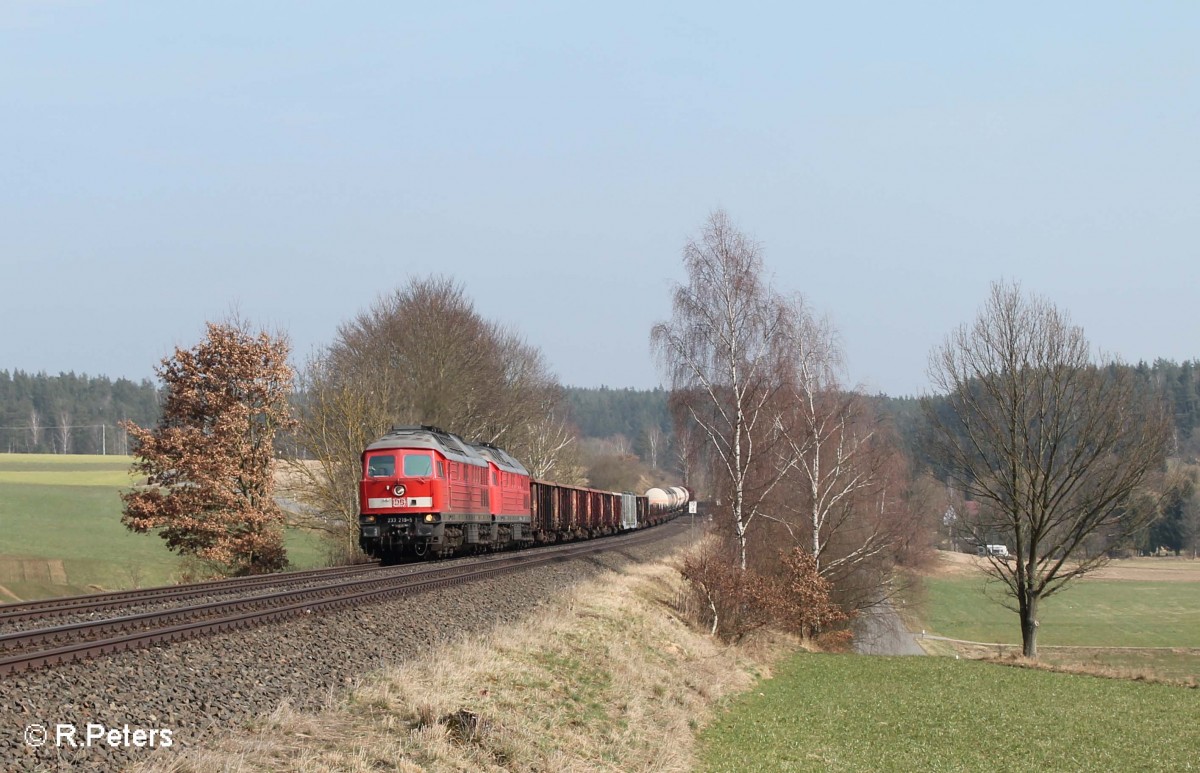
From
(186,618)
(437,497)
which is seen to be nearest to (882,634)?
(437,497)

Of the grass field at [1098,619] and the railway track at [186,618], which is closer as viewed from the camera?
the railway track at [186,618]

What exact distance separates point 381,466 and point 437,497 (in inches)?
77.3

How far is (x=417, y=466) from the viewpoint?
30.5m

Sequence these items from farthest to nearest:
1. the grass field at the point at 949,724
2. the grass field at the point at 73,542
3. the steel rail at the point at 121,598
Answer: the grass field at the point at 73,542 → the steel rail at the point at 121,598 → the grass field at the point at 949,724

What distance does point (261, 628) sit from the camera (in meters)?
14.9

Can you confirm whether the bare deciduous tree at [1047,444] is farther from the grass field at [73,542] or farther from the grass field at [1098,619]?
the grass field at [73,542]

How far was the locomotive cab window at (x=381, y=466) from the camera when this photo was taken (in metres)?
30.8

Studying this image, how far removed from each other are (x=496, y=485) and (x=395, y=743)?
2930cm

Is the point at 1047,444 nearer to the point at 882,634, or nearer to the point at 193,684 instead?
the point at 882,634

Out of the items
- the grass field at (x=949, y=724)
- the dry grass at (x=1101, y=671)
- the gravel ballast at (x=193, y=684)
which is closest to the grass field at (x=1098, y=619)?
the dry grass at (x=1101, y=671)

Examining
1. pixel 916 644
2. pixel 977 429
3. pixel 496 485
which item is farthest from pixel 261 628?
pixel 916 644

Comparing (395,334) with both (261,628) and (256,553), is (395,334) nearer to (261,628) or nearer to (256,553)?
(256,553)

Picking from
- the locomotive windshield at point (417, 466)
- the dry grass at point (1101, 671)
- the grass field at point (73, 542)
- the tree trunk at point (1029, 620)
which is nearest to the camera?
the dry grass at point (1101, 671)

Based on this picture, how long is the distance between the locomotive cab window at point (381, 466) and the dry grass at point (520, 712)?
958 centimetres
